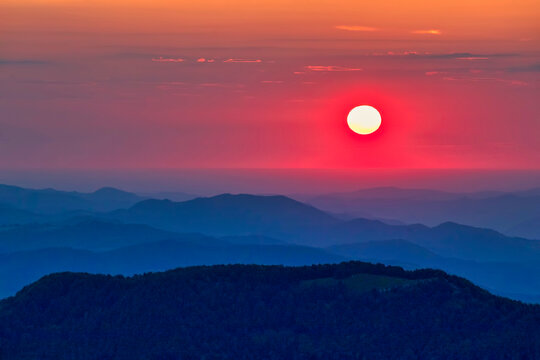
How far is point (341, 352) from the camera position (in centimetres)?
19888

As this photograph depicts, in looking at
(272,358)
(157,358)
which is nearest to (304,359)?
(272,358)

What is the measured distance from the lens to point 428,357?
632 ft

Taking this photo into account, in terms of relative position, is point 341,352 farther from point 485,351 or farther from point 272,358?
point 485,351

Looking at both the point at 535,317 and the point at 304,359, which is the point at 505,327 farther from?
the point at 304,359

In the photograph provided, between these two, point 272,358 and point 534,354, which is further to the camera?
point 272,358

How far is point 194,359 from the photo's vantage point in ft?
655

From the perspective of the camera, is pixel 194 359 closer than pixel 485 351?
No

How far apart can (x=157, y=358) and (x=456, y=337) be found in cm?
6516

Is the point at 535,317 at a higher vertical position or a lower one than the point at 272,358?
higher

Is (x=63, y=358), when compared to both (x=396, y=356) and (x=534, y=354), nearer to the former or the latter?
(x=396, y=356)

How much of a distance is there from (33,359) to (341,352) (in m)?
66.8

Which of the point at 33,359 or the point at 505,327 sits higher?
the point at 505,327

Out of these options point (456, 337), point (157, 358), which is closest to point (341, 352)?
point (456, 337)

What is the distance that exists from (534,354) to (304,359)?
160 ft
